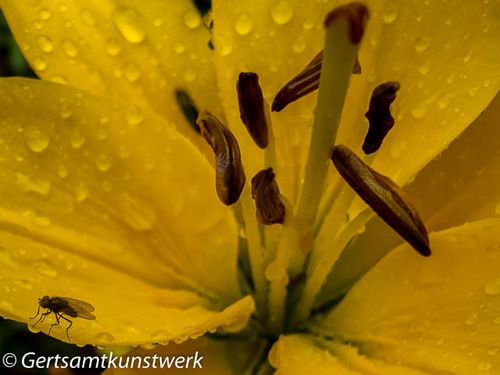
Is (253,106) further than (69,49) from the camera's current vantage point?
No

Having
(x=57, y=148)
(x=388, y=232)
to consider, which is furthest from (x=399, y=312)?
(x=57, y=148)

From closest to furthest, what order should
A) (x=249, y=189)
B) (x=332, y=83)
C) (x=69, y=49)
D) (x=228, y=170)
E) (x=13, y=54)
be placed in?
(x=332, y=83), (x=228, y=170), (x=249, y=189), (x=69, y=49), (x=13, y=54)

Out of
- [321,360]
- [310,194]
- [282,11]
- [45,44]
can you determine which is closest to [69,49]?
[45,44]

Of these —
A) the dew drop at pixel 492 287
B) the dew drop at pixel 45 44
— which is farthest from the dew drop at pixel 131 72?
the dew drop at pixel 492 287

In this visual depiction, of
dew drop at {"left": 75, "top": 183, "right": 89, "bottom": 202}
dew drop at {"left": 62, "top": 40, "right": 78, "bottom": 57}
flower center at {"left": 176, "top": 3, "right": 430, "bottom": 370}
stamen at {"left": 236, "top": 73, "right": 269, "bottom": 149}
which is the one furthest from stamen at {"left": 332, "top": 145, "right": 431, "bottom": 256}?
dew drop at {"left": 62, "top": 40, "right": 78, "bottom": 57}

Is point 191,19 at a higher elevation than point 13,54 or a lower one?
lower

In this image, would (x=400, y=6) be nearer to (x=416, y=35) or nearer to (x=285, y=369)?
(x=416, y=35)

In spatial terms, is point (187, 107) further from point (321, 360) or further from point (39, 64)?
point (321, 360)
